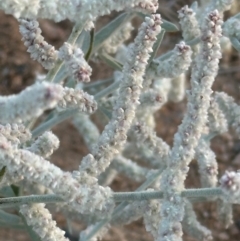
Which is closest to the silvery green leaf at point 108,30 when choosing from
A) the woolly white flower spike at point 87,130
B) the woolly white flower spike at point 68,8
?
the woolly white flower spike at point 87,130

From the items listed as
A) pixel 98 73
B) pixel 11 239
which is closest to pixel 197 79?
pixel 11 239

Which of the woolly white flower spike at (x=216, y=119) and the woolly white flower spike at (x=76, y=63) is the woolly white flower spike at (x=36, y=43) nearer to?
the woolly white flower spike at (x=76, y=63)

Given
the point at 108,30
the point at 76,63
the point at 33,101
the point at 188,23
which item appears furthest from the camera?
the point at 108,30

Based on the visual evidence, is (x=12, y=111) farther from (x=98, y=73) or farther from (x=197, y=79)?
(x=98, y=73)

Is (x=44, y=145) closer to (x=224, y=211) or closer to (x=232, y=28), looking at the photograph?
(x=232, y=28)

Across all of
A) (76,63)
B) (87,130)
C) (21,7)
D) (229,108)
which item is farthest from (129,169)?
(21,7)
